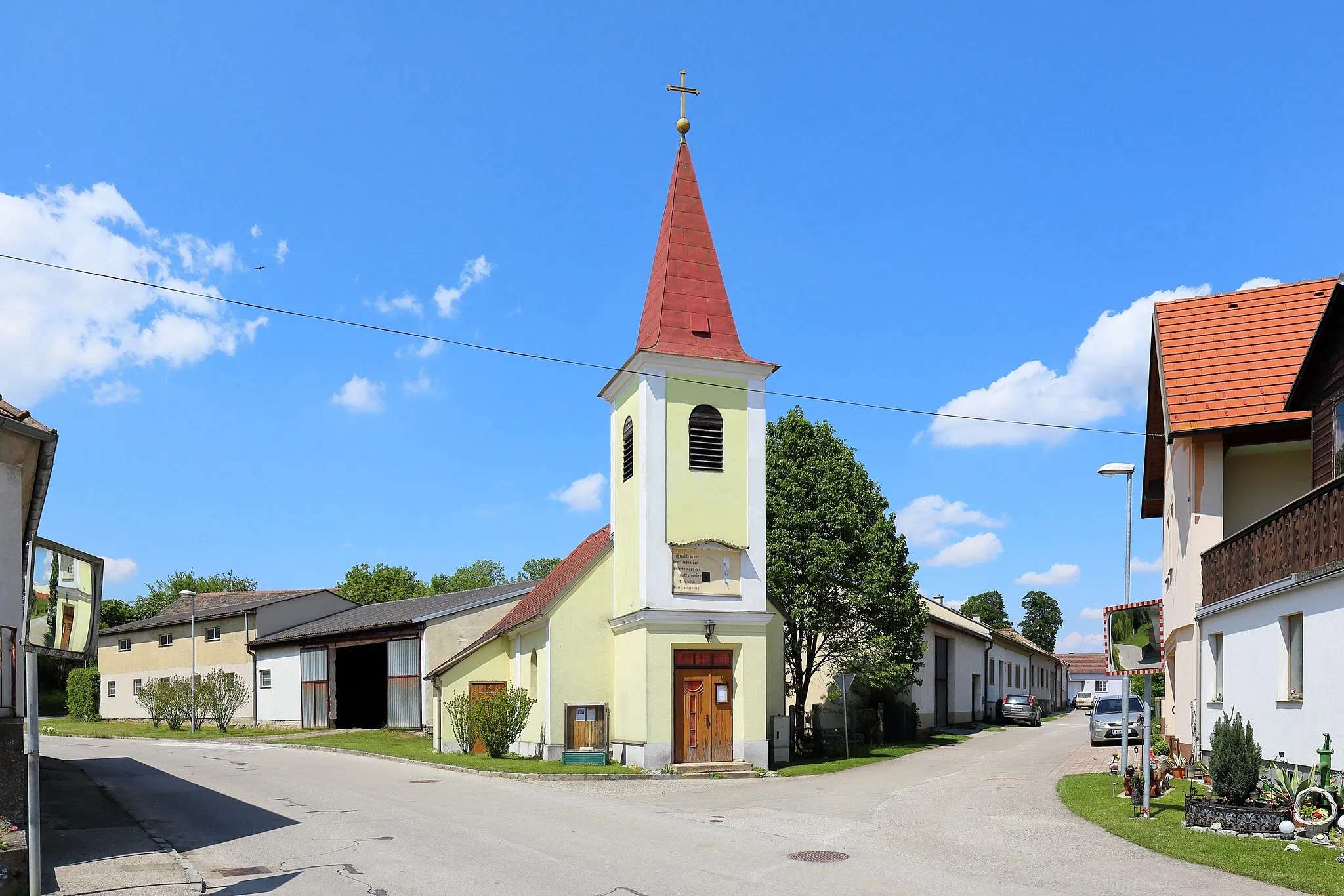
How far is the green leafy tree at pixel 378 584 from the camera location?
89375 mm

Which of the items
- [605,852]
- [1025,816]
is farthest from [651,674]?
[605,852]

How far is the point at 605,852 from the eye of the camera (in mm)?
12805

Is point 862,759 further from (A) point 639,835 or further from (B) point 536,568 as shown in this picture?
(B) point 536,568

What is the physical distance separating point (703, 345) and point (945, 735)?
70.3ft

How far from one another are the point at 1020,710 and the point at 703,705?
3053 cm

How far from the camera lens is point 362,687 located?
45812 mm

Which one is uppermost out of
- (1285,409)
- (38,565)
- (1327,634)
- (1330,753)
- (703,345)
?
(703,345)

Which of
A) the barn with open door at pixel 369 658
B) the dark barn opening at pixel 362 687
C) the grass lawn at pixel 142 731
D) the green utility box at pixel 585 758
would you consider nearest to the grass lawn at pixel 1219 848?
the green utility box at pixel 585 758

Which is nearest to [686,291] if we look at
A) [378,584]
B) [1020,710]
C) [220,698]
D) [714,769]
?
[714,769]

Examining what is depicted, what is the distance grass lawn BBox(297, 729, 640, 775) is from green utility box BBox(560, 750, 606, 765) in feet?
0.76

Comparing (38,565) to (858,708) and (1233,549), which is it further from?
(858,708)

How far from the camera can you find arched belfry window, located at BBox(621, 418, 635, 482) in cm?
2686

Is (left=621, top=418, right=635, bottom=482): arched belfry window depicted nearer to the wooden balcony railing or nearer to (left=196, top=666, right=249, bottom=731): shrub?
the wooden balcony railing

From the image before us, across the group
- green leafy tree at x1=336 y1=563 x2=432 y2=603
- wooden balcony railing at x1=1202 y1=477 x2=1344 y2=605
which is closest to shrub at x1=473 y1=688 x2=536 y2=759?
wooden balcony railing at x1=1202 y1=477 x2=1344 y2=605
